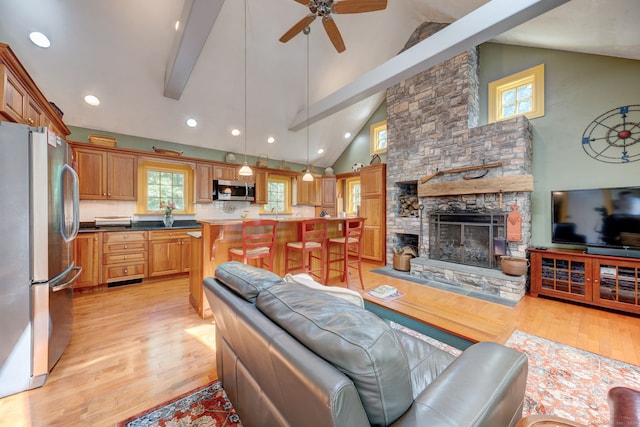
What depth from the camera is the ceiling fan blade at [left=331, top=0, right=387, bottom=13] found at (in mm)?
2455

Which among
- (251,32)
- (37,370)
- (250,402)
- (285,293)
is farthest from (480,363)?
(251,32)

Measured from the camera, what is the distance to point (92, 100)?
12.9ft

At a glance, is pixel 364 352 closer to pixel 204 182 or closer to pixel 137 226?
pixel 137 226

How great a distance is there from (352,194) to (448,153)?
315 centimetres

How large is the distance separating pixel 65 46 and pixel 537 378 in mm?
6290

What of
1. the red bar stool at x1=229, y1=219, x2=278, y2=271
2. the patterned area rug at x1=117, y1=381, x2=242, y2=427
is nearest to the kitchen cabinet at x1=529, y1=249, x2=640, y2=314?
the red bar stool at x1=229, y1=219, x2=278, y2=271

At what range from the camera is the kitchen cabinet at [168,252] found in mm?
4191

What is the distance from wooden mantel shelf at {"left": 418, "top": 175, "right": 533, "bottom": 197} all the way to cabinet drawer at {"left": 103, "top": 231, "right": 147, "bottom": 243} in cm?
494

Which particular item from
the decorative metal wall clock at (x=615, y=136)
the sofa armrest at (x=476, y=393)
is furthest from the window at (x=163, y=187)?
the decorative metal wall clock at (x=615, y=136)

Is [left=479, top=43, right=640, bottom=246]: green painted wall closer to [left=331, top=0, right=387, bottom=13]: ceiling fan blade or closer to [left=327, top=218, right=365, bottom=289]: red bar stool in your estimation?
[left=327, top=218, right=365, bottom=289]: red bar stool

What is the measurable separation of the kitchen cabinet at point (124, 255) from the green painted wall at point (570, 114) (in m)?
6.26

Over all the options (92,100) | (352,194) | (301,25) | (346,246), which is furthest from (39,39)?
(352,194)

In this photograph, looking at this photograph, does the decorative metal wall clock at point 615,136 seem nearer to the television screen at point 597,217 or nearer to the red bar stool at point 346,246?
the television screen at point 597,217

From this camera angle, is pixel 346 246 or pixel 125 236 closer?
pixel 346 246
